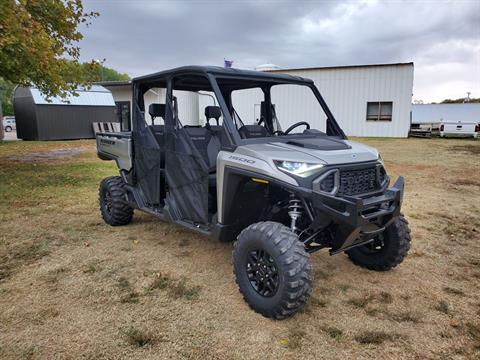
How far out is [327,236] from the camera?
3.55m

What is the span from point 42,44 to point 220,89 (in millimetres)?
6330

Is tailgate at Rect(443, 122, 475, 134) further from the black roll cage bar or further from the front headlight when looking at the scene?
the front headlight

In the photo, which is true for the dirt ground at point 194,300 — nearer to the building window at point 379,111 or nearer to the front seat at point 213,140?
the front seat at point 213,140

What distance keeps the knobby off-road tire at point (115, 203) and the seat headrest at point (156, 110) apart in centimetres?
134

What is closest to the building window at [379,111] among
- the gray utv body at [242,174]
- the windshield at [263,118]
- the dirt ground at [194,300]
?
the dirt ground at [194,300]

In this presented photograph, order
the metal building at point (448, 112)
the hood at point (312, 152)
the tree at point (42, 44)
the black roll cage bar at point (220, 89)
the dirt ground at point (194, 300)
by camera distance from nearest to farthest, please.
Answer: the dirt ground at point (194, 300) → the hood at point (312, 152) → the black roll cage bar at point (220, 89) → the tree at point (42, 44) → the metal building at point (448, 112)

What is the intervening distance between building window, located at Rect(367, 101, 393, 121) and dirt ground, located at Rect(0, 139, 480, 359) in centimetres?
1827

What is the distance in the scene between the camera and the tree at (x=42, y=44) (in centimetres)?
766

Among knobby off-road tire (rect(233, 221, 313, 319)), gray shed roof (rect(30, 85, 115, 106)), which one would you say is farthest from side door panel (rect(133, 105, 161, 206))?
gray shed roof (rect(30, 85, 115, 106))

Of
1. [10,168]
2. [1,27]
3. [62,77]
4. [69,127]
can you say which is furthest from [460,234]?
[69,127]

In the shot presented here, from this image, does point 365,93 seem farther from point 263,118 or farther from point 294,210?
point 294,210

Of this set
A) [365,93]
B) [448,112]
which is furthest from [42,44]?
[448,112]

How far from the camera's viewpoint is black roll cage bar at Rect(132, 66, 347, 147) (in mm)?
3610

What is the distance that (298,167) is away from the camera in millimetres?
3074
